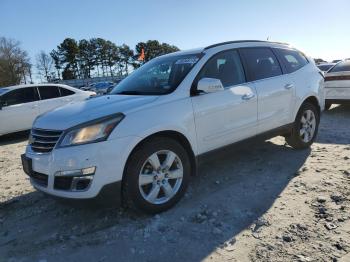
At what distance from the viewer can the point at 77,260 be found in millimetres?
3279

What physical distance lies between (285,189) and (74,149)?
8.36 feet

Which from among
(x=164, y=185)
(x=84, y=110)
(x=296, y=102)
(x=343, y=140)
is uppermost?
(x=84, y=110)

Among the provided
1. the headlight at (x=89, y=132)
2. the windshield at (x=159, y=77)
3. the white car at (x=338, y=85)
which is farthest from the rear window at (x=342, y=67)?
the headlight at (x=89, y=132)

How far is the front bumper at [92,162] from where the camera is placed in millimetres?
3502

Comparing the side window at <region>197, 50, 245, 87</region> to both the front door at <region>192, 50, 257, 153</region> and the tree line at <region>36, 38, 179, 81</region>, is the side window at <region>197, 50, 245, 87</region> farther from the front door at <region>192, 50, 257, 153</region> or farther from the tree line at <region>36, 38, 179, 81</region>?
the tree line at <region>36, 38, 179, 81</region>

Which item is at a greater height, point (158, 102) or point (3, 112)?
point (158, 102)

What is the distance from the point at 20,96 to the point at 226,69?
22.9 feet

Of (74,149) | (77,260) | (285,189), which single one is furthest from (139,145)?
(285,189)

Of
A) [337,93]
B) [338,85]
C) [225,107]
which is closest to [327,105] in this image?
[337,93]

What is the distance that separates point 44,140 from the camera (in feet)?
12.6

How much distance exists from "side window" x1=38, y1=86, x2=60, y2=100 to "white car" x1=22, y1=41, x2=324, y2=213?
227 inches

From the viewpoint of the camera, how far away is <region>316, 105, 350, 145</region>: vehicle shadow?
22.9ft

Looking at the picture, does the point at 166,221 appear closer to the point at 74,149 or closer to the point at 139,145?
the point at 139,145

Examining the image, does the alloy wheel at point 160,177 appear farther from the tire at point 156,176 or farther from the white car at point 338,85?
the white car at point 338,85
